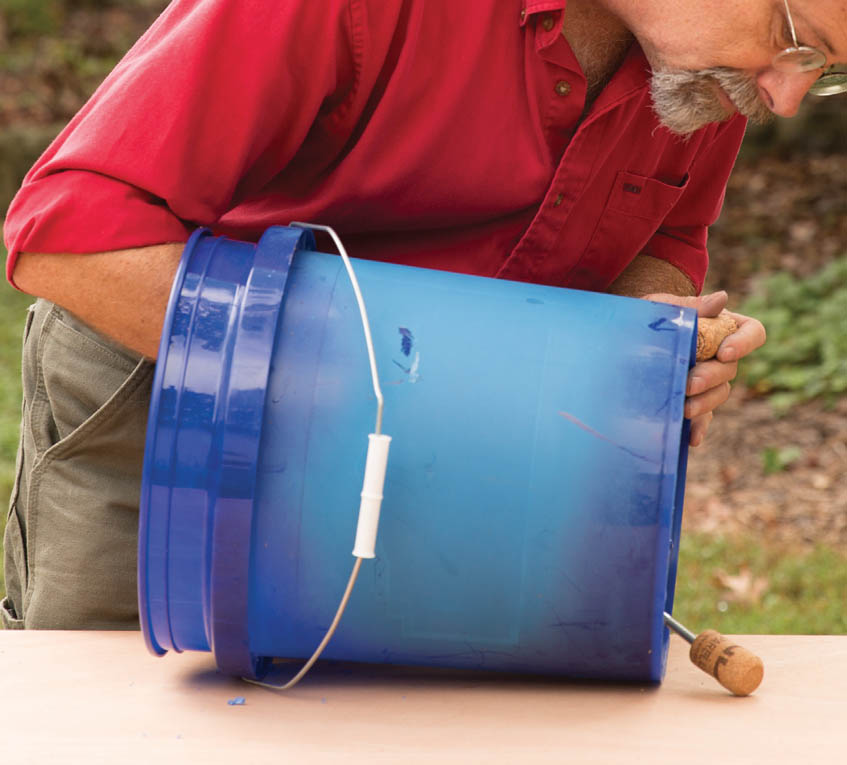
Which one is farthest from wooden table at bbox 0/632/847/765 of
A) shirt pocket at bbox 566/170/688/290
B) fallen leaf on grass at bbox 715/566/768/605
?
fallen leaf on grass at bbox 715/566/768/605

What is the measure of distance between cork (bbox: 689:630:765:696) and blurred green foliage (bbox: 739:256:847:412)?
3.36m

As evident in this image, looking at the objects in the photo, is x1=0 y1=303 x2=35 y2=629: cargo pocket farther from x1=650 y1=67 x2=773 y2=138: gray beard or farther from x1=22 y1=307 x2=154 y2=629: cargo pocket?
x1=650 y1=67 x2=773 y2=138: gray beard

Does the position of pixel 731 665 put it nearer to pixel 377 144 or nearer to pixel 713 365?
pixel 713 365

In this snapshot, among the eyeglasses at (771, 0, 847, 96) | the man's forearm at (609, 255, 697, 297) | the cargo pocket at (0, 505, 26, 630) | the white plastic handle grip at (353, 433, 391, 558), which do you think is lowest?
the cargo pocket at (0, 505, 26, 630)

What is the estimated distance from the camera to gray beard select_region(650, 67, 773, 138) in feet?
5.11

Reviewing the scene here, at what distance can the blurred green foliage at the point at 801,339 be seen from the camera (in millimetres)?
4633

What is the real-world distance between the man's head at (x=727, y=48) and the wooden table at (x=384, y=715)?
771 mm

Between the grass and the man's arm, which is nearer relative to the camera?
the man's arm

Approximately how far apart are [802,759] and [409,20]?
986 millimetres

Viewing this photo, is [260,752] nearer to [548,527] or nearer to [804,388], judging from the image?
[548,527]

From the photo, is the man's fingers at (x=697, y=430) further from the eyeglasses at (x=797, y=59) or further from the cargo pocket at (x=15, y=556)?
the cargo pocket at (x=15, y=556)

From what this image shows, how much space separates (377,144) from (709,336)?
0.51m

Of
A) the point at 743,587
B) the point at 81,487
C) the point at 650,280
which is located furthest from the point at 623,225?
the point at 743,587

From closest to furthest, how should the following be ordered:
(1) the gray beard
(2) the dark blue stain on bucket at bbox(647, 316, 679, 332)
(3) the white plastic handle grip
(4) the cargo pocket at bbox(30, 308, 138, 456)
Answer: (3) the white plastic handle grip
(2) the dark blue stain on bucket at bbox(647, 316, 679, 332)
(1) the gray beard
(4) the cargo pocket at bbox(30, 308, 138, 456)
